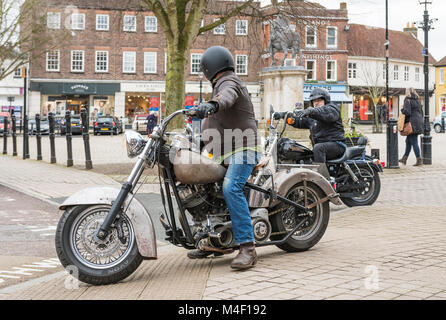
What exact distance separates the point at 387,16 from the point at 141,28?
76.0 feet

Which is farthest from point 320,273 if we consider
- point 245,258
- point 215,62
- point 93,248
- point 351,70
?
point 351,70

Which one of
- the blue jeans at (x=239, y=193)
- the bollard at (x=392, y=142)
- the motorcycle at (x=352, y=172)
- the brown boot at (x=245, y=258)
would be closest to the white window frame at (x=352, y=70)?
the bollard at (x=392, y=142)

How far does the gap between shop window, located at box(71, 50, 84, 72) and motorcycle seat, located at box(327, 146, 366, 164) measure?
4832 cm

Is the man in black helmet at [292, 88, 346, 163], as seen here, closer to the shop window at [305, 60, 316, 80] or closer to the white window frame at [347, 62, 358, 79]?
the shop window at [305, 60, 316, 80]

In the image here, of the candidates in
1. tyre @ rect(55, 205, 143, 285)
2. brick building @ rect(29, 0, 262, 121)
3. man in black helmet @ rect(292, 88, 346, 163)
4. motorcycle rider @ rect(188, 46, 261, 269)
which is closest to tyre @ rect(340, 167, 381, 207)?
man in black helmet @ rect(292, 88, 346, 163)

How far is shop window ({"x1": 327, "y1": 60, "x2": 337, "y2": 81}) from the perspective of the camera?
192 ft

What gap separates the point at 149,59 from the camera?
5534cm

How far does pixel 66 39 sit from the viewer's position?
3884 cm

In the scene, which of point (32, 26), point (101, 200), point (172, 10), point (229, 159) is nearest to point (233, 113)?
point (229, 159)

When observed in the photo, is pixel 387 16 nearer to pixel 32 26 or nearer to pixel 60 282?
pixel 32 26

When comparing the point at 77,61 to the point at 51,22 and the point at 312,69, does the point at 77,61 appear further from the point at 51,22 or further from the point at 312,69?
the point at 312,69

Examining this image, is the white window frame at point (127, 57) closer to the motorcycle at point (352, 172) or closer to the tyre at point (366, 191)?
the motorcycle at point (352, 172)

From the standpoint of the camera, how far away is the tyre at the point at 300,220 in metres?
5.43

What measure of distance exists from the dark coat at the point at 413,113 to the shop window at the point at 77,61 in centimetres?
4299
